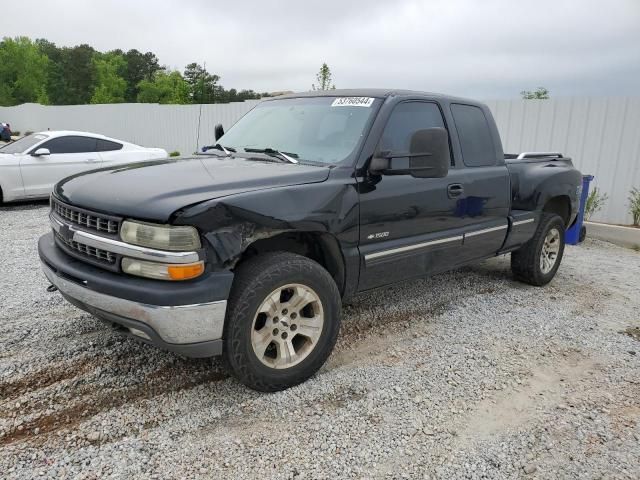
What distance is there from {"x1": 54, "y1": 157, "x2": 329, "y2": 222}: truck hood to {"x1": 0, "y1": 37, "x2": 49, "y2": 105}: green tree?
→ 75362mm

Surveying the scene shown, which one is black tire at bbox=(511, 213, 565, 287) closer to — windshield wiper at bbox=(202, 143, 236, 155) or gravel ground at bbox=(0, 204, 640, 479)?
gravel ground at bbox=(0, 204, 640, 479)

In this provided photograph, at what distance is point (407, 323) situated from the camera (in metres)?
4.31

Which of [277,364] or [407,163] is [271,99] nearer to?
[407,163]

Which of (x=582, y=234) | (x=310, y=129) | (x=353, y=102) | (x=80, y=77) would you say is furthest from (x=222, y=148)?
(x=80, y=77)

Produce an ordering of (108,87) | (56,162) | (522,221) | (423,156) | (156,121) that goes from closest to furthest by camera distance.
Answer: (423,156), (522,221), (56,162), (156,121), (108,87)

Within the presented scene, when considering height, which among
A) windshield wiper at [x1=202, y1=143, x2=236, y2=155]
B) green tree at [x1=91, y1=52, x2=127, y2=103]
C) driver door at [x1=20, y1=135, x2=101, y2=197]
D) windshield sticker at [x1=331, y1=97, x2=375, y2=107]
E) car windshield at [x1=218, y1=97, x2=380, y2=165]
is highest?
green tree at [x1=91, y1=52, x2=127, y2=103]

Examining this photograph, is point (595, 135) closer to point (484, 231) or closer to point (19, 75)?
point (484, 231)

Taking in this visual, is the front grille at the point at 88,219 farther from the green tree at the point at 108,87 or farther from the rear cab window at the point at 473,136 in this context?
the green tree at the point at 108,87

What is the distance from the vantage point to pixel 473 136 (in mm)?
4473

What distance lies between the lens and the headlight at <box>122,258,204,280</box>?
8.46 feet

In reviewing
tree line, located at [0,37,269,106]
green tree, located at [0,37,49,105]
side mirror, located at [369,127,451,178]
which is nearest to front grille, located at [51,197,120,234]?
side mirror, located at [369,127,451,178]

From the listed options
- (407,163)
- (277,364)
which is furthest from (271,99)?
(277,364)

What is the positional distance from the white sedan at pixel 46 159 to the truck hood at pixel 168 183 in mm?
6172

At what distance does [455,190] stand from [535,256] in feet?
5.89
